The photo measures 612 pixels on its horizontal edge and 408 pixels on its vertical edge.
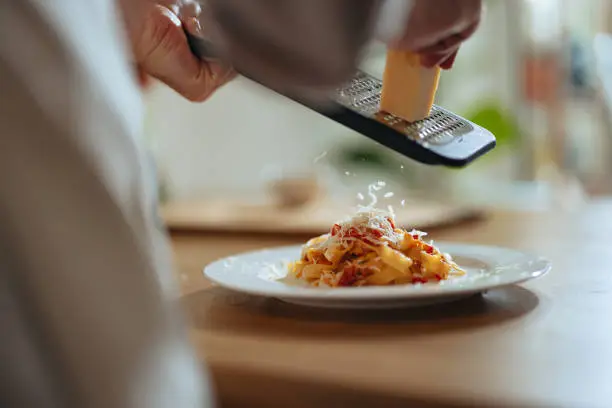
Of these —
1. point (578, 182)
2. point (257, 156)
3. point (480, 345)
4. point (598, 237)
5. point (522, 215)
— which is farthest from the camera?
point (578, 182)


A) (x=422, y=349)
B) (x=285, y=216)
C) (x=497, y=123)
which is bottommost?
(x=422, y=349)

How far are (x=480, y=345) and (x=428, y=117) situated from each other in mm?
190

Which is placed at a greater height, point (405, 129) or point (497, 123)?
point (497, 123)

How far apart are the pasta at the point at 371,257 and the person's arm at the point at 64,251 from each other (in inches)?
11.5

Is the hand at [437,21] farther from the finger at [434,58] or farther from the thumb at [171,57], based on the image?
the thumb at [171,57]

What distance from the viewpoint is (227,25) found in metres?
0.38

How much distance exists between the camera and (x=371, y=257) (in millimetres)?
667

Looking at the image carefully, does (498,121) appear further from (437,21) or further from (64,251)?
(64,251)

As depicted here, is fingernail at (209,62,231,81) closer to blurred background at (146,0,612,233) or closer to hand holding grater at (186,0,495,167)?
hand holding grater at (186,0,495,167)

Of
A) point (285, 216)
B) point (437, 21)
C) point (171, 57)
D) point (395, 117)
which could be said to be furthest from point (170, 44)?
point (285, 216)

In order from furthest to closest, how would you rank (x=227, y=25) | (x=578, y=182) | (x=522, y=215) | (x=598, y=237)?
(x=578, y=182), (x=522, y=215), (x=598, y=237), (x=227, y=25)

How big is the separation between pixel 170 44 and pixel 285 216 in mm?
629

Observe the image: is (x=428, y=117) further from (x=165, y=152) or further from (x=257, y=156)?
(x=257, y=156)

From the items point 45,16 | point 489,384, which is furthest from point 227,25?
point 489,384
